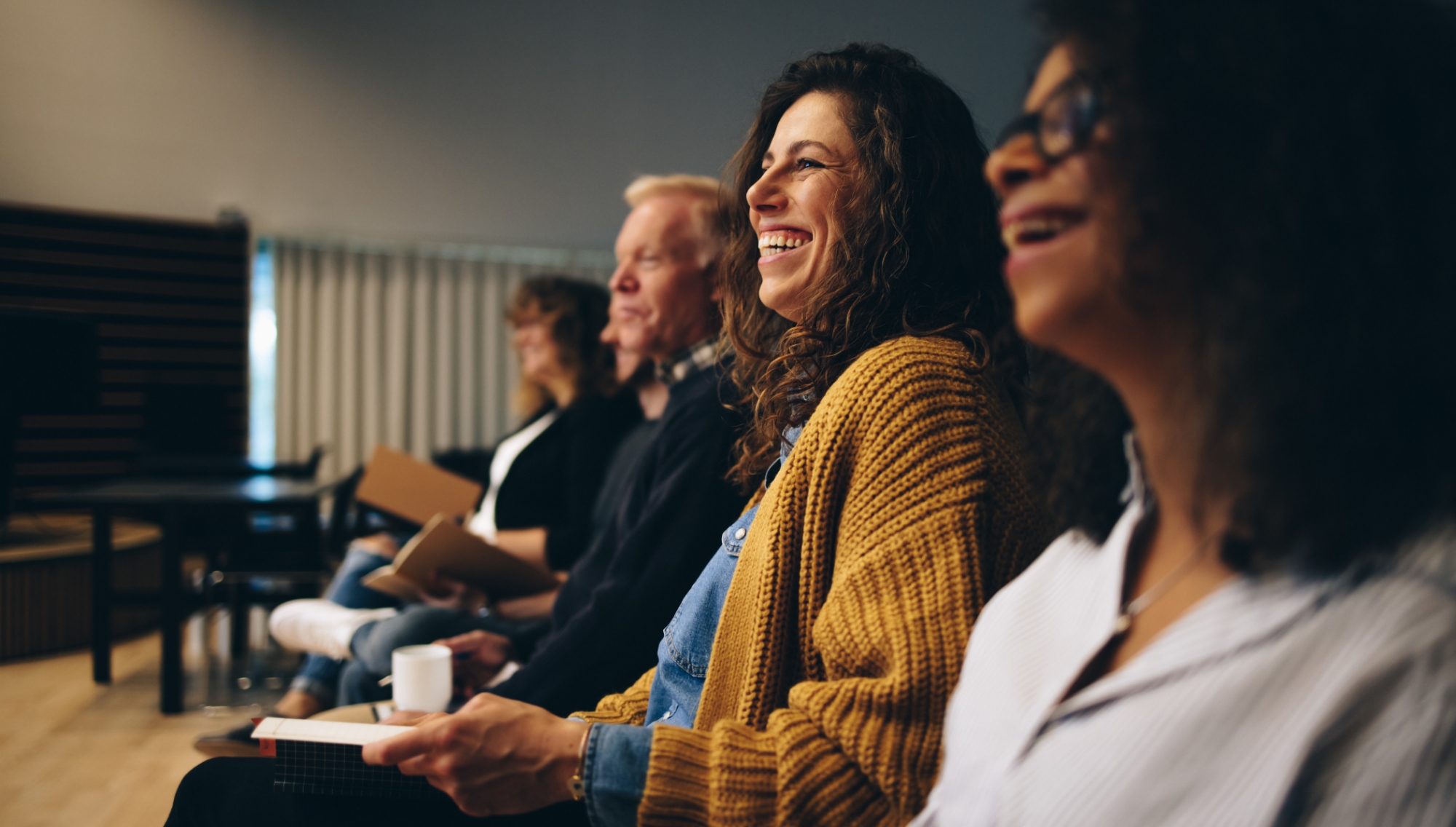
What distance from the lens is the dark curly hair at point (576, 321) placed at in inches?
116

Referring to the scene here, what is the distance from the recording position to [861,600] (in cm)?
81

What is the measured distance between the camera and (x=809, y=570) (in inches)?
34.8

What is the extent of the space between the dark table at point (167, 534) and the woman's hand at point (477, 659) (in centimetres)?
164

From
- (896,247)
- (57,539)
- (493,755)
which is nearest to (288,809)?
(493,755)

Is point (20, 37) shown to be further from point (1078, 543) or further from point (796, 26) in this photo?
point (1078, 543)

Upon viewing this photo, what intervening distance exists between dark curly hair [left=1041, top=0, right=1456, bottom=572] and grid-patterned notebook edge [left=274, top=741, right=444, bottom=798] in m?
0.88

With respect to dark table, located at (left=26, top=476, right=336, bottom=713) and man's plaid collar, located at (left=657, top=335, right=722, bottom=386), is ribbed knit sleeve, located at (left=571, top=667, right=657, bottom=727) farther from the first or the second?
dark table, located at (left=26, top=476, right=336, bottom=713)

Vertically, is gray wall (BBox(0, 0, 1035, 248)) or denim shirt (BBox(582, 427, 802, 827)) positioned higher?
gray wall (BBox(0, 0, 1035, 248))

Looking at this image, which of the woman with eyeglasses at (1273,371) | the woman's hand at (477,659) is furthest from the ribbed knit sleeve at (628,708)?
the woman with eyeglasses at (1273,371)

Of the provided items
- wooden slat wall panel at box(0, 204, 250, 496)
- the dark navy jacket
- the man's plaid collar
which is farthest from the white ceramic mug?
wooden slat wall panel at box(0, 204, 250, 496)

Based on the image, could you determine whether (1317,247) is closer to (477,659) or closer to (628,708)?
(628,708)

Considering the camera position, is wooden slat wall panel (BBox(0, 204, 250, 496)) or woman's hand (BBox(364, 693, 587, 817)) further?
wooden slat wall panel (BBox(0, 204, 250, 496))

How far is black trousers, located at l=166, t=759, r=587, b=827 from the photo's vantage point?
1016 millimetres

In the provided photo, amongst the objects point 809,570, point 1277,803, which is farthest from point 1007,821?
point 809,570
